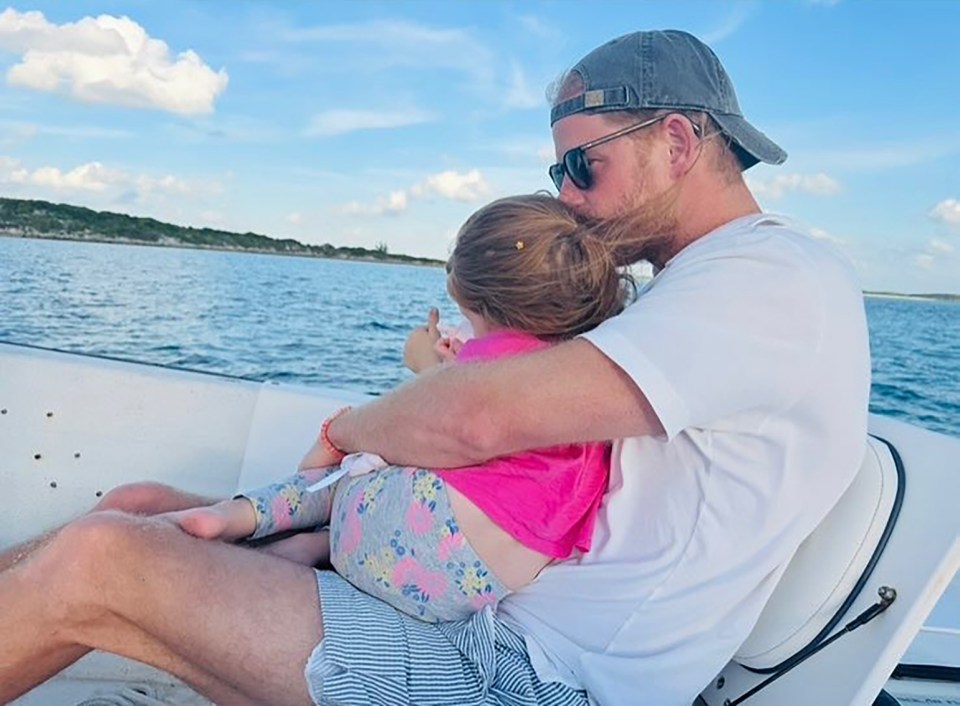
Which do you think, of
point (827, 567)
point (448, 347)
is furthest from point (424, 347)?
point (827, 567)

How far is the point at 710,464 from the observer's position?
1.42 metres

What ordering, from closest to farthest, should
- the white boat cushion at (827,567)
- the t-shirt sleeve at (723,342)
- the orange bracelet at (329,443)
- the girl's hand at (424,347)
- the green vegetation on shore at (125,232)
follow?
the t-shirt sleeve at (723,342) → the white boat cushion at (827,567) → the orange bracelet at (329,443) → the girl's hand at (424,347) → the green vegetation on shore at (125,232)

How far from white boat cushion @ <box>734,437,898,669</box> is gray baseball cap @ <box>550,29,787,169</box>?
617 millimetres

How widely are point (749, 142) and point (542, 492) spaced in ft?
2.54

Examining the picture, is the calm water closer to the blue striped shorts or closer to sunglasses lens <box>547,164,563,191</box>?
sunglasses lens <box>547,164,563,191</box>

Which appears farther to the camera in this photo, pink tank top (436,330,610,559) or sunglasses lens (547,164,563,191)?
sunglasses lens (547,164,563,191)

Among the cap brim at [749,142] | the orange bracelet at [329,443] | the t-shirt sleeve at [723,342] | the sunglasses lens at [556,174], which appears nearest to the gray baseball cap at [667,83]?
the cap brim at [749,142]

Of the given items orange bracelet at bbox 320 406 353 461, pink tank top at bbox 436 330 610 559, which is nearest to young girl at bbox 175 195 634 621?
pink tank top at bbox 436 330 610 559

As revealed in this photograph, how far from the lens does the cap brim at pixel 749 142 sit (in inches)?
66.5

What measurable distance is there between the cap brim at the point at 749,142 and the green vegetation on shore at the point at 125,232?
24.8 m

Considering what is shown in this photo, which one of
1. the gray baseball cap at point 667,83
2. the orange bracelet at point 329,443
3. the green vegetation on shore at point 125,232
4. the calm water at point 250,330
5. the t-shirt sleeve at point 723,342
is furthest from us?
the green vegetation on shore at point 125,232

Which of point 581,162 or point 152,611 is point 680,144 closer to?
point 581,162

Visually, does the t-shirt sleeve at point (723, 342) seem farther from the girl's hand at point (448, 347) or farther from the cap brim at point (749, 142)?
the girl's hand at point (448, 347)

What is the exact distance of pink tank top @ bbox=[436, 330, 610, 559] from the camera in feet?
4.83
